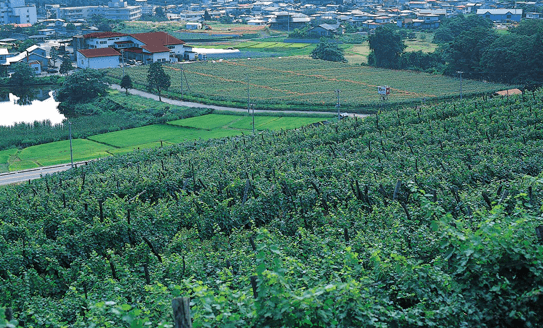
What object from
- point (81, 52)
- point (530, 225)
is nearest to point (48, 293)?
point (530, 225)

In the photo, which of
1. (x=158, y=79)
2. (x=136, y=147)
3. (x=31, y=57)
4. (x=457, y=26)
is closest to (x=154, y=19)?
(x=31, y=57)

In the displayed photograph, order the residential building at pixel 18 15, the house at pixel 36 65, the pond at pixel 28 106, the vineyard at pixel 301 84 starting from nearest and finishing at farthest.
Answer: the pond at pixel 28 106 → the vineyard at pixel 301 84 → the house at pixel 36 65 → the residential building at pixel 18 15

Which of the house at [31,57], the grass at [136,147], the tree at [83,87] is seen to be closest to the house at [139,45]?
the house at [31,57]

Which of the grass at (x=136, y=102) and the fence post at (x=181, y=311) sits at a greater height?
the fence post at (x=181, y=311)

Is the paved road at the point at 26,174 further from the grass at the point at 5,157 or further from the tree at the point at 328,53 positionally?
the tree at the point at 328,53

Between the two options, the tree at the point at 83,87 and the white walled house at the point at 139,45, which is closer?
the tree at the point at 83,87

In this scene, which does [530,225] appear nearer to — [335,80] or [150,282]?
[150,282]

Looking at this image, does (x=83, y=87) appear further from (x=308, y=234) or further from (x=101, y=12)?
(x=101, y=12)
